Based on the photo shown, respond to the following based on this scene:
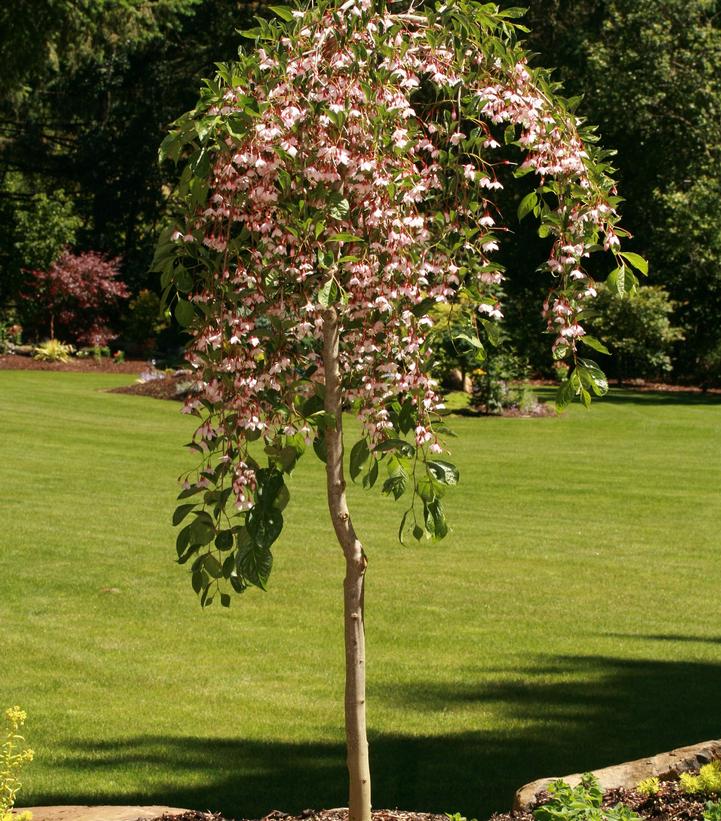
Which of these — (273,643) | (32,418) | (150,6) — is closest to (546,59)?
(150,6)

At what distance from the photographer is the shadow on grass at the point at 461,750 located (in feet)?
16.1

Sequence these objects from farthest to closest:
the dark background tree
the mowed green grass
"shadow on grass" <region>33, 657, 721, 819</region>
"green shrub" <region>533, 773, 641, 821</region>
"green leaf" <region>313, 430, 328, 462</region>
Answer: the dark background tree, the mowed green grass, "shadow on grass" <region>33, 657, 721, 819</region>, "green leaf" <region>313, 430, 328, 462</region>, "green shrub" <region>533, 773, 641, 821</region>

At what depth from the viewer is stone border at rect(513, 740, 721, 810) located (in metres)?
3.98

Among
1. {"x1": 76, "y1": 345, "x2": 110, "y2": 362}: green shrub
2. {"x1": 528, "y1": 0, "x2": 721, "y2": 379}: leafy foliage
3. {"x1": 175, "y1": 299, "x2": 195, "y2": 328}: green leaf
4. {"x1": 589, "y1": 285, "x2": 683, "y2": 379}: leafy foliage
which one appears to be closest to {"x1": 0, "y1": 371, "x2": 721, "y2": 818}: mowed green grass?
{"x1": 175, "y1": 299, "x2": 195, "y2": 328}: green leaf

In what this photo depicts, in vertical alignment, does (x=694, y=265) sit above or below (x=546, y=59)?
below

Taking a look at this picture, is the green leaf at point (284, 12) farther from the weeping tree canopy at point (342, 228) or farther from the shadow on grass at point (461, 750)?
the shadow on grass at point (461, 750)

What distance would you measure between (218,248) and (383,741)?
2.99 metres

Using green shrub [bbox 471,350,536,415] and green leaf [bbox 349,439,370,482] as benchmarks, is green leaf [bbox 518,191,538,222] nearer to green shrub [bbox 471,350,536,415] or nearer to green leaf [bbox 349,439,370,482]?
green leaf [bbox 349,439,370,482]

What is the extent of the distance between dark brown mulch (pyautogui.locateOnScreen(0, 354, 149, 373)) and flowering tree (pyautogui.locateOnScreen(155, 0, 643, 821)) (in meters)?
24.6

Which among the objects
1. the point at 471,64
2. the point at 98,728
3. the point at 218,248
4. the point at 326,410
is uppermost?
the point at 471,64

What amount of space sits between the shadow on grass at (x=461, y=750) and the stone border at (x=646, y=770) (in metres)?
0.80

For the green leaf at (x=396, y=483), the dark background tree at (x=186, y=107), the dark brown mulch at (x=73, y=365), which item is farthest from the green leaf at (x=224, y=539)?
the dark brown mulch at (x=73, y=365)

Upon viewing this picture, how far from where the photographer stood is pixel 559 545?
1061 centimetres

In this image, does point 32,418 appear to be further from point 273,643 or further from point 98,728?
point 98,728
